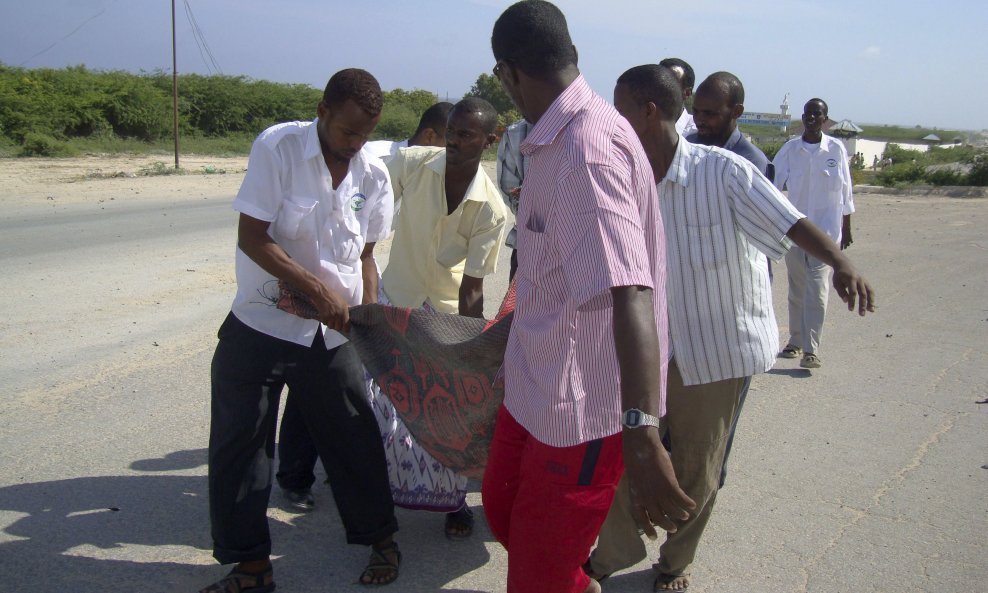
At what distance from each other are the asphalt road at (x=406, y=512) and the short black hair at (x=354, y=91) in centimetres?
180

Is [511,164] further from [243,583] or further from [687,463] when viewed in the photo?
[243,583]

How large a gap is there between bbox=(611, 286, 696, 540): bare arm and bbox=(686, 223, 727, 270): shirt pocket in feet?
4.63

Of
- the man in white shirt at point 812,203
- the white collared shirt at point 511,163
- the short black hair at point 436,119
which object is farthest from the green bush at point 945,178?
the short black hair at point 436,119

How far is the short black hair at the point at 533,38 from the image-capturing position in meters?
2.36

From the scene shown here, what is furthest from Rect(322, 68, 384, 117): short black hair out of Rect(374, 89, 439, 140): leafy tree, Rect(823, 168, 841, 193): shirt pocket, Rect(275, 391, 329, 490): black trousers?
Rect(374, 89, 439, 140): leafy tree

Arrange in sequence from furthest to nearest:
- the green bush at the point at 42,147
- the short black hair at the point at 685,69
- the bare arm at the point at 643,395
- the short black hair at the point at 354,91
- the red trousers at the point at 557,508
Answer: the green bush at the point at 42,147, the short black hair at the point at 685,69, the short black hair at the point at 354,91, the red trousers at the point at 557,508, the bare arm at the point at 643,395

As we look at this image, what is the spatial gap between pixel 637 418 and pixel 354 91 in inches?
72.2

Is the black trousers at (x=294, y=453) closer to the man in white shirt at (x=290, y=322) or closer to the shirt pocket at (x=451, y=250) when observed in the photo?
the man in white shirt at (x=290, y=322)

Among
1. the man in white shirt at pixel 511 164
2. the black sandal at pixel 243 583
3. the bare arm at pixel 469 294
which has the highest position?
the man in white shirt at pixel 511 164

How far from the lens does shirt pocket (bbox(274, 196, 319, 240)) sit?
3354 mm

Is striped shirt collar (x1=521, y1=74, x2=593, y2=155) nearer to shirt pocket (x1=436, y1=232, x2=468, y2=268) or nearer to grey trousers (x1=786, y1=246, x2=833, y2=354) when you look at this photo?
shirt pocket (x1=436, y1=232, x2=468, y2=268)

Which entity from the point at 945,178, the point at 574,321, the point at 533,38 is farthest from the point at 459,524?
the point at 945,178

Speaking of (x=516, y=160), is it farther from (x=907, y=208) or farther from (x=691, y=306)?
(x=907, y=208)

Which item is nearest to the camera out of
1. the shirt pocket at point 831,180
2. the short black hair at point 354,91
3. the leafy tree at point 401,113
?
the short black hair at point 354,91
